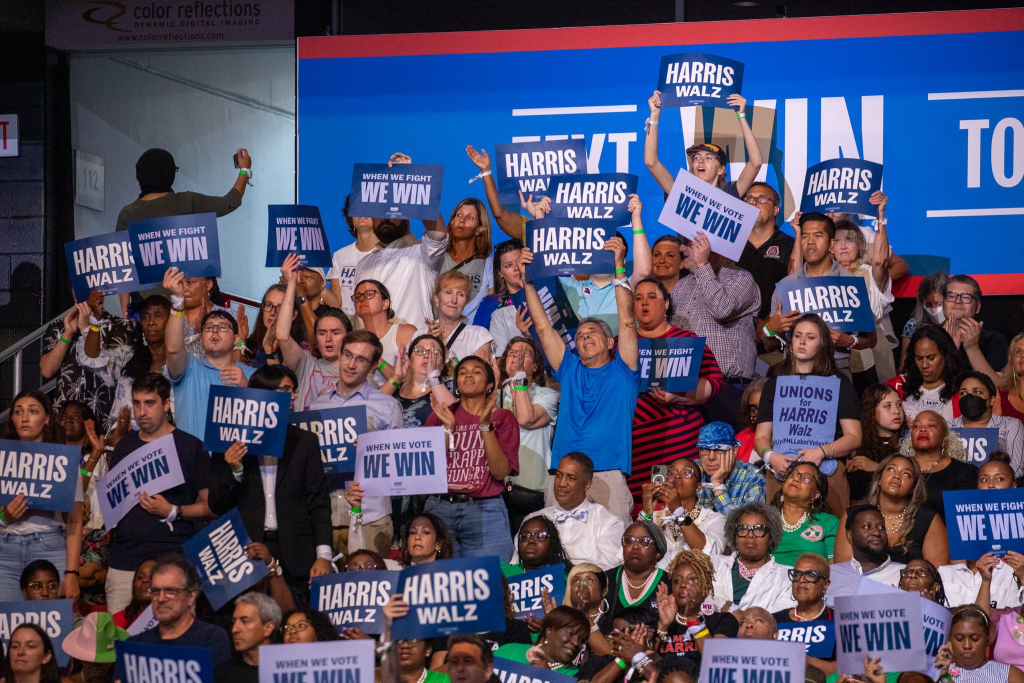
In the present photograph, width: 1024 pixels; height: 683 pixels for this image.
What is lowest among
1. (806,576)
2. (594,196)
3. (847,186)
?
(806,576)

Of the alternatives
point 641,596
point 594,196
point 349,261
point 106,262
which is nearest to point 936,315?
point 594,196

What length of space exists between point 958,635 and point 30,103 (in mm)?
8232

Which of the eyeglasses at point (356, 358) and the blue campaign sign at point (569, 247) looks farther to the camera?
the blue campaign sign at point (569, 247)

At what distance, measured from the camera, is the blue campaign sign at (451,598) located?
18.8ft

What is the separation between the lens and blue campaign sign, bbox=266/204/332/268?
838 cm

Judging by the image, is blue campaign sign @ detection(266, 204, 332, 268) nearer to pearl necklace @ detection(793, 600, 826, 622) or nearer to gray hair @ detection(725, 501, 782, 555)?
gray hair @ detection(725, 501, 782, 555)

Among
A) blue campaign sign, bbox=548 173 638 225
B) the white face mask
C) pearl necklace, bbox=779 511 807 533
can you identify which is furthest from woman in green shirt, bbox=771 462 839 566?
blue campaign sign, bbox=548 173 638 225

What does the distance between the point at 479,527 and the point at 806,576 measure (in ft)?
5.51

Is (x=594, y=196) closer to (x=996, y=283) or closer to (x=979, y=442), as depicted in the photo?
(x=979, y=442)

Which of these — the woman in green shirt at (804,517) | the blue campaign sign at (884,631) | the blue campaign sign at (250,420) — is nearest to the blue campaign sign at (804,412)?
the woman in green shirt at (804,517)

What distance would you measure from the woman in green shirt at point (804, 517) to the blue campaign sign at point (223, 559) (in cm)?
247

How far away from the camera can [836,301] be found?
7.42 meters

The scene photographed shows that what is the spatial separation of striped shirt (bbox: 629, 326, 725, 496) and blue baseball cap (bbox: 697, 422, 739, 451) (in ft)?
1.11

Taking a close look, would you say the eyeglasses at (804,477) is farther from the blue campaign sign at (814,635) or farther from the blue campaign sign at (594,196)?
the blue campaign sign at (594,196)
